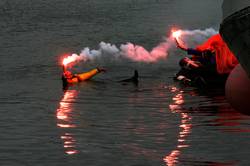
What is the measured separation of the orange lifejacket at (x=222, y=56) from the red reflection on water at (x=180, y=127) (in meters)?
4.32

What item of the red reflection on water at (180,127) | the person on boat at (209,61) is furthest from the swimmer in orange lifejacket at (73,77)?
the red reflection on water at (180,127)

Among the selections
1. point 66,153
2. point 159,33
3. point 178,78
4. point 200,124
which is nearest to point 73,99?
point 178,78

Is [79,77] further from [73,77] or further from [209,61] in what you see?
[209,61]

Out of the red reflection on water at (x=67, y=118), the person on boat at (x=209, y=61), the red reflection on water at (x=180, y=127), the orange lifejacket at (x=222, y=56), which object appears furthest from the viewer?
the person on boat at (x=209, y=61)

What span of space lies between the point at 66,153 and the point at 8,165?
371 centimetres

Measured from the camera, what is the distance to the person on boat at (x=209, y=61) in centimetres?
6238

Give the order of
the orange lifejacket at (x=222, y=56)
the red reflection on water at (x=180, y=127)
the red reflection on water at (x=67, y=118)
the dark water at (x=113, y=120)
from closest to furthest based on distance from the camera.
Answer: the red reflection on water at (x=180, y=127) < the dark water at (x=113, y=120) < the red reflection on water at (x=67, y=118) < the orange lifejacket at (x=222, y=56)

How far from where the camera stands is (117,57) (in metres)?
93.2

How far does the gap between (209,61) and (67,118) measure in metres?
19.2

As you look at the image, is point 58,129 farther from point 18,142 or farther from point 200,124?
point 200,124

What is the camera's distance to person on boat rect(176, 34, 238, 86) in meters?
62.4

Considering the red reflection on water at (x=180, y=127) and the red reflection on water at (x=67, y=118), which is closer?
the red reflection on water at (x=180, y=127)

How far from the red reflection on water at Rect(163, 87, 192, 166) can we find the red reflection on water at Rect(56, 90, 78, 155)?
215 inches

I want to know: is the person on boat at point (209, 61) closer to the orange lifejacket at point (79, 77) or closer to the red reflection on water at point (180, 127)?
the red reflection on water at point (180, 127)
